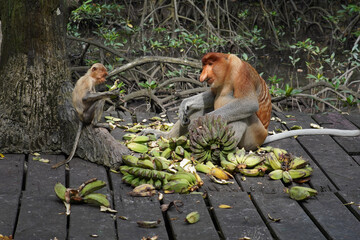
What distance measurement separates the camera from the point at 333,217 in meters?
3.95

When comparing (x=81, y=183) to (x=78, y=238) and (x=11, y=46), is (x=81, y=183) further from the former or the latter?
(x=11, y=46)

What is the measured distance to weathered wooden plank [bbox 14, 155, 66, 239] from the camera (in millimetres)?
3566

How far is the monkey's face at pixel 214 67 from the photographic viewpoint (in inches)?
193

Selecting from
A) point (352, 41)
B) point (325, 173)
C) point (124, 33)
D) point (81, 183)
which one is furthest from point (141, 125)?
point (352, 41)

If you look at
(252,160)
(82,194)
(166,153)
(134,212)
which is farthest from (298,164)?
(82,194)

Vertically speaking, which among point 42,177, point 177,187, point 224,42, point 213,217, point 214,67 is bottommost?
point 213,217

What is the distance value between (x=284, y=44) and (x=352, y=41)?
3.95ft

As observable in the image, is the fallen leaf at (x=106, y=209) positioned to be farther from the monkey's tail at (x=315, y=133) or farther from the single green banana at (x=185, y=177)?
the monkey's tail at (x=315, y=133)

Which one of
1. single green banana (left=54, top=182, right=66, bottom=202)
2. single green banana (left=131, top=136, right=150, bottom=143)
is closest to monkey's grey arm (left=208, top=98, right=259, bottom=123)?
single green banana (left=131, top=136, right=150, bottom=143)

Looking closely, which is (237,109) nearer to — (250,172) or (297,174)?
(250,172)

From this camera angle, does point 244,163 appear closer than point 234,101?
Yes

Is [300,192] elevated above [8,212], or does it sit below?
below

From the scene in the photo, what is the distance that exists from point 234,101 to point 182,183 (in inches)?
38.9

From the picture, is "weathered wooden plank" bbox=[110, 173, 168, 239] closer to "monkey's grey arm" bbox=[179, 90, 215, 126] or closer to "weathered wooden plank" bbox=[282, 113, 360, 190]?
"monkey's grey arm" bbox=[179, 90, 215, 126]
